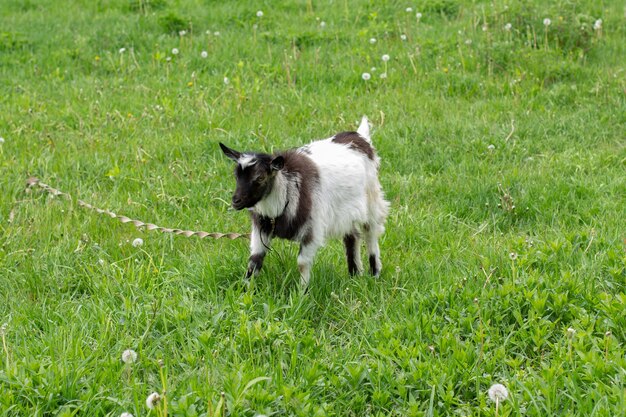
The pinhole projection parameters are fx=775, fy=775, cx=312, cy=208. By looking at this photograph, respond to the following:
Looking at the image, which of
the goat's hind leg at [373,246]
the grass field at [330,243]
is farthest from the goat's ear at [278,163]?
the goat's hind leg at [373,246]

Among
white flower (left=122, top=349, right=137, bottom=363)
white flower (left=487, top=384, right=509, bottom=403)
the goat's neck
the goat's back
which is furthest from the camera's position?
the goat's back

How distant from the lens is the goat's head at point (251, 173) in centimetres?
469

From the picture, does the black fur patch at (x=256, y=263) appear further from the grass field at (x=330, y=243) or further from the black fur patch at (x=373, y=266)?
the black fur patch at (x=373, y=266)

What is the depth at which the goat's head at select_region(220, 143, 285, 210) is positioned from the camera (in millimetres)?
4691

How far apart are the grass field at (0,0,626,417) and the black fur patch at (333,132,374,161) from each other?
82cm

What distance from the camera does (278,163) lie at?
4.72 metres

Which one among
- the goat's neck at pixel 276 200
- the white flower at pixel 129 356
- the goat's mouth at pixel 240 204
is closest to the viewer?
the white flower at pixel 129 356

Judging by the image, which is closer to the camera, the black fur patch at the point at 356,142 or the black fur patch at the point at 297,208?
the black fur patch at the point at 297,208

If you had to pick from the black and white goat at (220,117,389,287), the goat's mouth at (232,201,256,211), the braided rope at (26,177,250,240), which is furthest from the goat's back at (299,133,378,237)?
the braided rope at (26,177,250,240)

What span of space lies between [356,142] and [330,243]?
36.4 inches

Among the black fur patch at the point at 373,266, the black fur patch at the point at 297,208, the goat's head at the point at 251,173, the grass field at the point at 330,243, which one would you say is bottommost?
the black fur patch at the point at 373,266

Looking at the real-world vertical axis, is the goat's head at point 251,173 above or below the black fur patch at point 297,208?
above

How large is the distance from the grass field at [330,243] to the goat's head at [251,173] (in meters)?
0.63

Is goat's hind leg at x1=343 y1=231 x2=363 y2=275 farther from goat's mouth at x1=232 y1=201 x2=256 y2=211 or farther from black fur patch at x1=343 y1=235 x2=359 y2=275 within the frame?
goat's mouth at x1=232 y1=201 x2=256 y2=211
